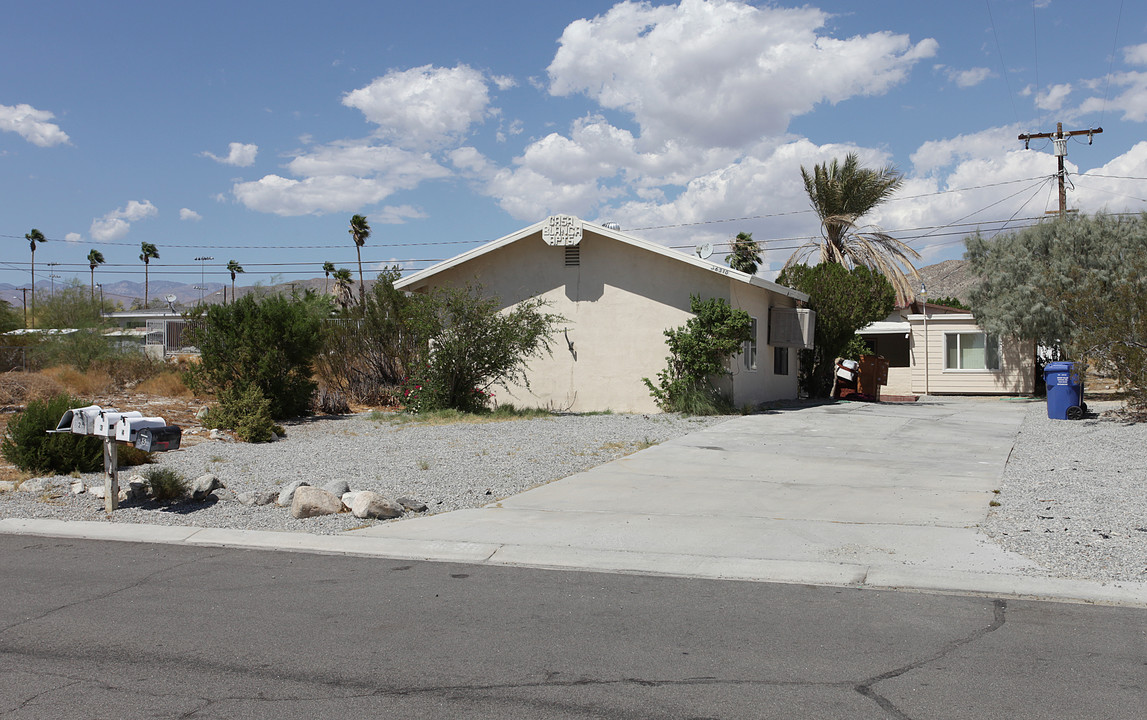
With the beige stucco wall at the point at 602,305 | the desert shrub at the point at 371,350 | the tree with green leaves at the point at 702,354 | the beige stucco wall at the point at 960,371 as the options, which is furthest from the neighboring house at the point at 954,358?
the desert shrub at the point at 371,350

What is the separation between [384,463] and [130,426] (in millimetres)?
3595

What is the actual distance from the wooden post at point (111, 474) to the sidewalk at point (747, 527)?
53 cm

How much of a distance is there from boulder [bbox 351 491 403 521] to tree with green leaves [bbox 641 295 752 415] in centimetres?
1001

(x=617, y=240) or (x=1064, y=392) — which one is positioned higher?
(x=617, y=240)

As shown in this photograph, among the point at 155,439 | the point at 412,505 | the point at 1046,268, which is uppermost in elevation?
the point at 1046,268

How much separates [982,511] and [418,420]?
37.0ft

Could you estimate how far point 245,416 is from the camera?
15.4 metres

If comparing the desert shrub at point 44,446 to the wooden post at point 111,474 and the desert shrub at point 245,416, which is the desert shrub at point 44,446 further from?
the desert shrub at point 245,416

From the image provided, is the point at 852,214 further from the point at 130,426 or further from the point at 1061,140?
the point at 130,426

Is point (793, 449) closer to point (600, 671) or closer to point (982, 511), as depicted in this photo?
point (982, 511)

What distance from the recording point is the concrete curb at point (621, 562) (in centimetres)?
622

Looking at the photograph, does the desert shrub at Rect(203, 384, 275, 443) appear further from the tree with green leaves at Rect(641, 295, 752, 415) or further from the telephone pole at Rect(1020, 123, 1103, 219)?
the telephone pole at Rect(1020, 123, 1103, 219)

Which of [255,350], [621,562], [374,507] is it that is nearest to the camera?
[621,562]

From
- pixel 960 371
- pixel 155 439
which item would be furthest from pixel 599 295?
pixel 960 371
